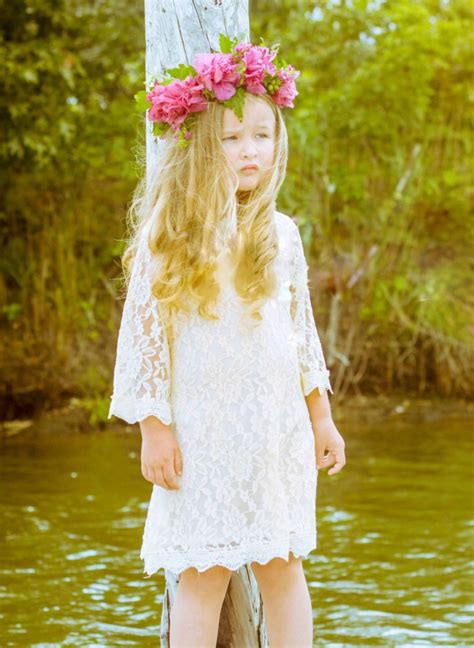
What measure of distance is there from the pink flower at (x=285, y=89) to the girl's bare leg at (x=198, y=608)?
1174mm

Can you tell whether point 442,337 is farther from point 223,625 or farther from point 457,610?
point 223,625

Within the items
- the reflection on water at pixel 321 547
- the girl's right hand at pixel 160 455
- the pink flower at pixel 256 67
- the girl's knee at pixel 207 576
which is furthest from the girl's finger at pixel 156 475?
the reflection on water at pixel 321 547

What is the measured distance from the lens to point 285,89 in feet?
9.21

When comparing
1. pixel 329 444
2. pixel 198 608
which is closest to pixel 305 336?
pixel 329 444

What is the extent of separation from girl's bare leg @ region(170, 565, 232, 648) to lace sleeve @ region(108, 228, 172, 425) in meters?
0.39

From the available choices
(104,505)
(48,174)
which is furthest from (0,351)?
(104,505)

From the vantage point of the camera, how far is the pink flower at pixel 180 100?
2.73 m

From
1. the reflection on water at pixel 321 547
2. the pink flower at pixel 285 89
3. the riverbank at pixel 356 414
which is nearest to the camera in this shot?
the pink flower at pixel 285 89

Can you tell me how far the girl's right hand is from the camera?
2.61m

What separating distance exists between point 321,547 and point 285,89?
274 cm

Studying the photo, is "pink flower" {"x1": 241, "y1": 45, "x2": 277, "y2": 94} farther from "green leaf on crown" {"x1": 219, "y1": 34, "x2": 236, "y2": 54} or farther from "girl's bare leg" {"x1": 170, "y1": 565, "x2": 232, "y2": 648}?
"girl's bare leg" {"x1": 170, "y1": 565, "x2": 232, "y2": 648}

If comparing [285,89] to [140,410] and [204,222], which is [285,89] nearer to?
[204,222]

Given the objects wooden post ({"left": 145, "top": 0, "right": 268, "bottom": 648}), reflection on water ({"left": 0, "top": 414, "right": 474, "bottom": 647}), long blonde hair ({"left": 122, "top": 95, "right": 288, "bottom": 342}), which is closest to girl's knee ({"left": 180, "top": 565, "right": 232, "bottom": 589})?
wooden post ({"left": 145, "top": 0, "right": 268, "bottom": 648})

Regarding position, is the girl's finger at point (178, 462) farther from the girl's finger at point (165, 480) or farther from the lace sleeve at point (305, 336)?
the lace sleeve at point (305, 336)
